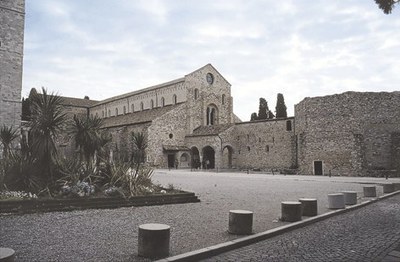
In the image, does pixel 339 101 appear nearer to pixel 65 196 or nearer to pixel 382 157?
pixel 382 157

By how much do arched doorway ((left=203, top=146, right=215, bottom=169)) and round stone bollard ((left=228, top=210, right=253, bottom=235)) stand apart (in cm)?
3364

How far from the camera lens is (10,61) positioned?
26.7 m

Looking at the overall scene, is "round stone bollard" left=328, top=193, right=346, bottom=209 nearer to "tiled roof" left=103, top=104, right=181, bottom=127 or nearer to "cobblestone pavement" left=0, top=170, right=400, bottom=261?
"cobblestone pavement" left=0, top=170, right=400, bottom=261

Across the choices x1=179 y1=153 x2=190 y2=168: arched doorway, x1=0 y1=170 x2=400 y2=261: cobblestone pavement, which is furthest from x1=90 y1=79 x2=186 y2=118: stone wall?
x1=0 y1=170 x2=400 y2=261: cobblestone pavement

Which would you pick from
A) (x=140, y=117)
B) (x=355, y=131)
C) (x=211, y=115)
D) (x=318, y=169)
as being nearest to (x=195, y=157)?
(x=211, y=115)

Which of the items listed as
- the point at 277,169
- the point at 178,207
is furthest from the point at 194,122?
the point at 178,207

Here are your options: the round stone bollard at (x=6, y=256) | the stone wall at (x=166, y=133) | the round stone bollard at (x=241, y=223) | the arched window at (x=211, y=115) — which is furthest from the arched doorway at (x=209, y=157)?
the round stone bollard at (x=6, y=256)

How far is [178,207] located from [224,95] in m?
38.7

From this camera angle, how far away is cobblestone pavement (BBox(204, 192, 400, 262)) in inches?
211

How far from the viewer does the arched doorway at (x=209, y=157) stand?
40.9 metres

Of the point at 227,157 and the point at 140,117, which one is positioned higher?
the point at 140,117

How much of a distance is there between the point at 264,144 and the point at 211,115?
11.8m

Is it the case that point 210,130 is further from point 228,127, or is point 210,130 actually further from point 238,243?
point 238,243

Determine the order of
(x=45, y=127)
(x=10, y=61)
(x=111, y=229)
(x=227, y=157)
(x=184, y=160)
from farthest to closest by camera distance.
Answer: (x=227, y=157) < (x=184, y=160) < (x=10, y=61) < (x=45, y=127) < (x=111, y=229)
